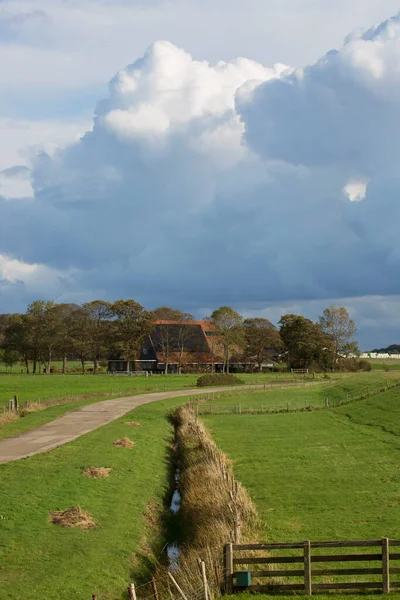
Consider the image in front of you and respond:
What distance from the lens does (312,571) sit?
17562mm

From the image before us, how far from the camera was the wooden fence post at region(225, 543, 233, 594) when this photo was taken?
17.6m

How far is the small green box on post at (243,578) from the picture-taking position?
1748cm

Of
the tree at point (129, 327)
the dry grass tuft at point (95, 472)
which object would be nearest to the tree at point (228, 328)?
the tree at point (129, 327)

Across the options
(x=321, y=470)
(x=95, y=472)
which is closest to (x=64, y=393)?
(x=321, y=470)

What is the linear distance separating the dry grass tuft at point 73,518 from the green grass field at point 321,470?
5943 millimetres

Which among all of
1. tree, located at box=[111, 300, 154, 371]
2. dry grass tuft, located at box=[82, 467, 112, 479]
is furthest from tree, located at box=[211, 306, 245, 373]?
dry grass tuft, located at box=[82, 467, 112, 479]

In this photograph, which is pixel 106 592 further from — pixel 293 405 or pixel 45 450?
pixel 293 405

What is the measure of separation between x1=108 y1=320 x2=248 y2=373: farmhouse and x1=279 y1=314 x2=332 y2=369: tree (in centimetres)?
1256

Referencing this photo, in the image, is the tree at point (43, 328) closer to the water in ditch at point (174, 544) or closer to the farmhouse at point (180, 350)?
the farmhouse at point (180, 350)

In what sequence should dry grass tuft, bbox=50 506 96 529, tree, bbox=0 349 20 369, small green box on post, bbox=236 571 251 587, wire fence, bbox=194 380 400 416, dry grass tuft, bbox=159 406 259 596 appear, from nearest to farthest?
small green box on post, bbox=236 571 251 587
dry grass tuft, bbox=159 406 259 596
dry grass tuft, bbox=50 506 96 529
wire fence, bbox=194 380 400 416
tree, bbox=0 349 20 369

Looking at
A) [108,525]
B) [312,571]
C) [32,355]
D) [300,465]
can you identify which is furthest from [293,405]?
[32,355]

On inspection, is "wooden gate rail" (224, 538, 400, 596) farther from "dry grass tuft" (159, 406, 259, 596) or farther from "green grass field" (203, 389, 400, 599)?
"dry grass tuft" (159, 406, 259, 596)

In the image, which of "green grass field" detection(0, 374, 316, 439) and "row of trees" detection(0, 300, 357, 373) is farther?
"row of trees" detection(0, 300, 357, 373)

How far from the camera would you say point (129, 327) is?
489 ft
